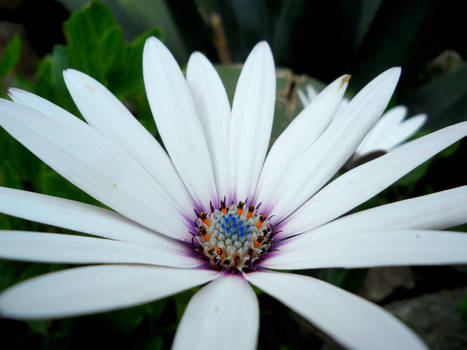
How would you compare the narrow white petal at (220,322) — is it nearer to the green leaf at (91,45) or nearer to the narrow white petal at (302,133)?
the narrow white petal at (302,133)

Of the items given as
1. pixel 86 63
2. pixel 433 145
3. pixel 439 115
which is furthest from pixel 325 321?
pixel 439 115

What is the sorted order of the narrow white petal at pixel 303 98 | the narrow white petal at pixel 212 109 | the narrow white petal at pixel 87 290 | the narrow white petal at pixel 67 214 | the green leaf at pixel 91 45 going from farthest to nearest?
1. the narrow white petal at pixel 303 98
2. the green leaf at pixel 91 45
3. the narrow white petal at pixel 212 109
4. the narrow white petal at pixel 67 214
5. the narrow white petal at pixel 87 290

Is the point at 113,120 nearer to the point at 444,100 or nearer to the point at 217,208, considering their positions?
the point at 217,208

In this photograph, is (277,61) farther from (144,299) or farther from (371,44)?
(144,299)

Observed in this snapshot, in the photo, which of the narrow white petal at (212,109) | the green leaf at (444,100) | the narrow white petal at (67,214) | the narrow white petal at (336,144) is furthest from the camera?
the green leaf at (444,100)

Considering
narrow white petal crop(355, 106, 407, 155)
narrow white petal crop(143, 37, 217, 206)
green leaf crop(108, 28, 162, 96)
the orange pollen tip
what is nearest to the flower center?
the orange pollen tip

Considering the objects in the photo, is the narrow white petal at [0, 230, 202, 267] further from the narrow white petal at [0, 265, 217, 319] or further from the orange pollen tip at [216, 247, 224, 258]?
the orange pollen tip at [216, 247, 224, 258]

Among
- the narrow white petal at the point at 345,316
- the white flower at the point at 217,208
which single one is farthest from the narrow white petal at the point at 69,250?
the narrow white petal at the point at 345,316
